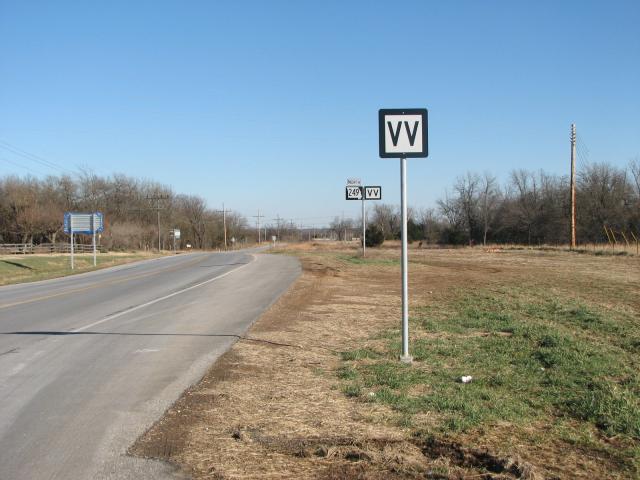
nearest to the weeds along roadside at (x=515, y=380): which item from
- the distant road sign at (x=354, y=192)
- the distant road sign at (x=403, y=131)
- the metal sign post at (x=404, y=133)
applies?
the metal sign post at (x=404, y=133)

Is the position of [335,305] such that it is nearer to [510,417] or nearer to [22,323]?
[22,323]

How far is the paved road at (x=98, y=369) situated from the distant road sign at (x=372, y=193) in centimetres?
1431

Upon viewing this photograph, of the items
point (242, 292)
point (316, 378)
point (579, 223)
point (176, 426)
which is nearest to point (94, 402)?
point (176, 426)

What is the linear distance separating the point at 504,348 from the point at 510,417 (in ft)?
12.1

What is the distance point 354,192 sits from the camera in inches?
1227

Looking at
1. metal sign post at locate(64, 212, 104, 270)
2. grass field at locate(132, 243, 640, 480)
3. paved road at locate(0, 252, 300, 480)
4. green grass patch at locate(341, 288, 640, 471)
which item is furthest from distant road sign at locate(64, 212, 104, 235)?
green grass patch at locate(341, 288, 640, 471)

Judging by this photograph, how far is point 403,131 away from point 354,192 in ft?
76.2

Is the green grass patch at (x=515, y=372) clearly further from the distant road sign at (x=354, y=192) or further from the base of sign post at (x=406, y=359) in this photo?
the distant road sign at (x=354, y=192)

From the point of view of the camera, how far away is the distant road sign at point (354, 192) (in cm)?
3112

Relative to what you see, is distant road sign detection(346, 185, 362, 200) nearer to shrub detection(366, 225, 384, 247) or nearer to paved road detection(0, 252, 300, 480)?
paved road detection(0, 252, 300, 480)

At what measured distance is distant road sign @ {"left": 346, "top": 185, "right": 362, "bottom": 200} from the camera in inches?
1225

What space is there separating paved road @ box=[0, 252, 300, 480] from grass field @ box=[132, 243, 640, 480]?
1.24 feet

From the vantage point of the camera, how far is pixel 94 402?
6395 millimetres

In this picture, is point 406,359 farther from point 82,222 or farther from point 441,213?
point 441,213
